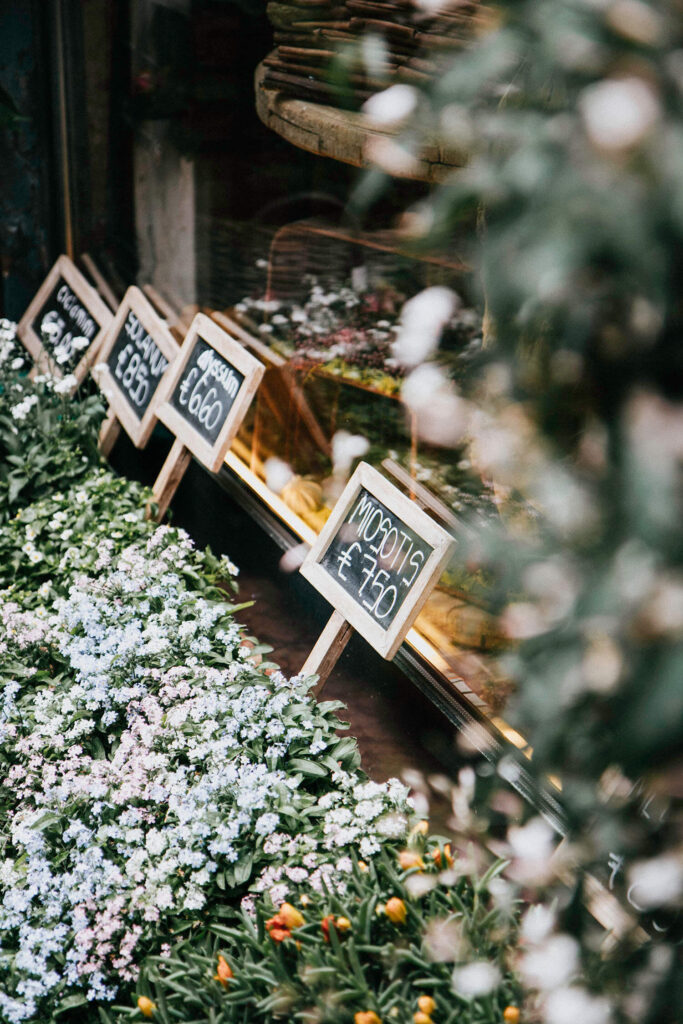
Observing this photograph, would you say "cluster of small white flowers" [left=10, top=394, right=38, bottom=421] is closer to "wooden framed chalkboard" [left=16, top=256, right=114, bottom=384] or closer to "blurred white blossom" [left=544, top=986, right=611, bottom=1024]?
"wooden framed chalkboard" [left=16, top=256, right=114, bottom=384]

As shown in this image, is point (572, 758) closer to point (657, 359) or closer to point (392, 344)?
point (657, 359)

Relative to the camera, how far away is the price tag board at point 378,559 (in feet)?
6.64

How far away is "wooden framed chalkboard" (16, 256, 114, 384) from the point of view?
337 cm

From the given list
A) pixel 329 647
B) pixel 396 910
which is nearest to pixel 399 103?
pixel 396 910

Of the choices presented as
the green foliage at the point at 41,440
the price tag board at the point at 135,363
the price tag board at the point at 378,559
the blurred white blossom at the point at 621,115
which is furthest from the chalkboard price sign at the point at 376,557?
the blurred white blossom at the point at 621,115

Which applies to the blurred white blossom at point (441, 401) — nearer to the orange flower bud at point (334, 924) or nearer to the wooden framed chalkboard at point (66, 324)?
the orange flower bud at point (334, 924)

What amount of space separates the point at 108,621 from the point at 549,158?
5.97ft

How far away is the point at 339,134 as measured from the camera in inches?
81.3

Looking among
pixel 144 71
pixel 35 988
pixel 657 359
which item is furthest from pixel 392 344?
pixel 657 359

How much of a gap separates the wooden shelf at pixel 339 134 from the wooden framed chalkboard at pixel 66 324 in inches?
49.0

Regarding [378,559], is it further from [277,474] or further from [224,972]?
[277,474]

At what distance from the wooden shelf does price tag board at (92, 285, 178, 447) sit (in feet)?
3.15

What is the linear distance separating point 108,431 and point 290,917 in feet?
7.09

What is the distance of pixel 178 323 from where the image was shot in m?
4.05
